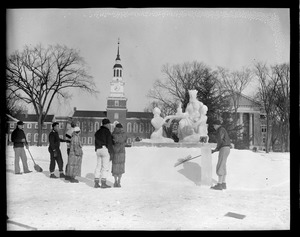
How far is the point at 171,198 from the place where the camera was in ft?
17.0

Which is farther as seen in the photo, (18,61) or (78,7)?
(18,61)

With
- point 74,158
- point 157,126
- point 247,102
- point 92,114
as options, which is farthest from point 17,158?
point 247,102

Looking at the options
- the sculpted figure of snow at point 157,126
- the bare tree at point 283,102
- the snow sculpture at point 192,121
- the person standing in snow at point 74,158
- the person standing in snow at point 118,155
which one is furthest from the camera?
the snow sculpture at point 192,121

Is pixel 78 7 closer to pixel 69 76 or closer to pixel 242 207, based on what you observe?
pixel 69 76

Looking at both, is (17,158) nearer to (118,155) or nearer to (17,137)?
(17,137)

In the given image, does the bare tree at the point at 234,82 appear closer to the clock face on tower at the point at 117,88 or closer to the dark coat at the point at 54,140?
the clock face on tower at the point at 117,88

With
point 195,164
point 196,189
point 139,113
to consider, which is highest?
point 139,113

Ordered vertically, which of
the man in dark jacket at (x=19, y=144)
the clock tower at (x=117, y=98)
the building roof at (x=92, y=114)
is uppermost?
the clock tower at (x=117, y=98)

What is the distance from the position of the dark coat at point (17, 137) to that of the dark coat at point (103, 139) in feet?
4.77

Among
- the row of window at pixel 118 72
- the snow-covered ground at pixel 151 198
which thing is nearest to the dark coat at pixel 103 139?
the snow-covered ground at pixel 151 198

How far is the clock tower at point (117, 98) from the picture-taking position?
5.72 meters

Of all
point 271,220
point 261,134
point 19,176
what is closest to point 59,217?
point 19,176

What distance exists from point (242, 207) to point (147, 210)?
170 cm

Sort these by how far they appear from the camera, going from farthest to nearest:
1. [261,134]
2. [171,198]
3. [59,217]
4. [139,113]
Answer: [261,134]
[139,113]
[171,198]
[59,217]
